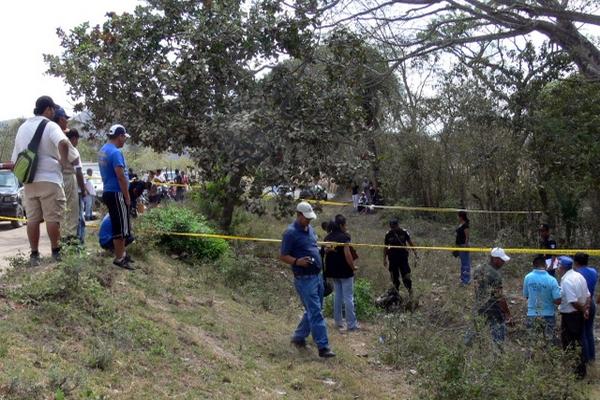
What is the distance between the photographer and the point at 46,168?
23.8 feet

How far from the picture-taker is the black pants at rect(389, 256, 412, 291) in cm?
1258

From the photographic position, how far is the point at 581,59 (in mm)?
14430

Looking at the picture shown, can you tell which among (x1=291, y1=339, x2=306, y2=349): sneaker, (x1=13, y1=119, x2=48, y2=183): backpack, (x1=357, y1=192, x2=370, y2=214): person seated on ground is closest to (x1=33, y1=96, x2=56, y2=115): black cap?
(x1=13, y1=119, x2=48, y2=183): backpack

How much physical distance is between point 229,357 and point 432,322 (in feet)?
13.8

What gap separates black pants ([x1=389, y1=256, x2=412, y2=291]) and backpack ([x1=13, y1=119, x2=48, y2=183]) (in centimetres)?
714

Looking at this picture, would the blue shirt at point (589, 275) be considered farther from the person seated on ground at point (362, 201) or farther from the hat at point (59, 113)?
the person seated on ground at point (362, 201)

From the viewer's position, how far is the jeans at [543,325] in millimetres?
8016

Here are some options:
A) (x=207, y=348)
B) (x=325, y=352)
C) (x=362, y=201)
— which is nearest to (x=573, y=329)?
(x=325, y=352)

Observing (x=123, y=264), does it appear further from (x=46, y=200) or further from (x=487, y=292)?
(x=487, y=292)

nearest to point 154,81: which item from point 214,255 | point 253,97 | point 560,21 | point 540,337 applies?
Result: point 253,97

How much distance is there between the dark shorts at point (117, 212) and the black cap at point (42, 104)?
4.71 ft

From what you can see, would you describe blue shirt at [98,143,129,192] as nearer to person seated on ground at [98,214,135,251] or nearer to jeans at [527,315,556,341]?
person seated on ground at [98,214,135,251]

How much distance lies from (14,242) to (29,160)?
7740 mm

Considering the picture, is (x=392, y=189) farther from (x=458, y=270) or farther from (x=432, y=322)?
(x=432, y=322)
